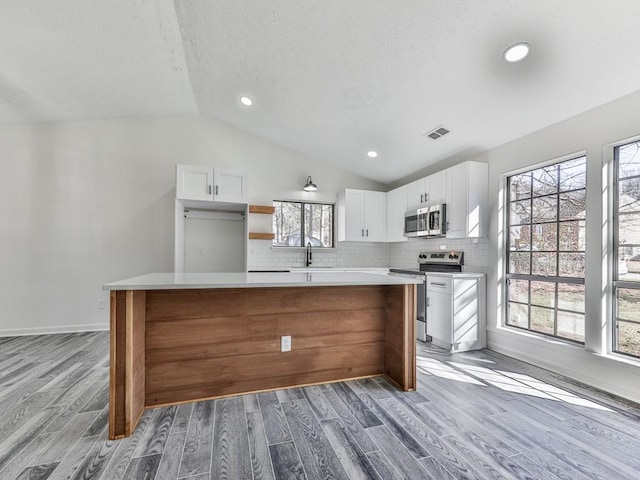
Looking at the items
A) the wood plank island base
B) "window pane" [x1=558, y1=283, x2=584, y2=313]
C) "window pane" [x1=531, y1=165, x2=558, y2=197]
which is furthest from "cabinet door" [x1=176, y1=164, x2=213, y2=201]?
"window pane" [x1=558, y1=283, x2=584, y2=313]

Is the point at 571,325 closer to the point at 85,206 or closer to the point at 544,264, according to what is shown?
the point at 544,264

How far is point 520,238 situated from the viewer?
338 centimetres

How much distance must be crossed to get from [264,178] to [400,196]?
2.20 m

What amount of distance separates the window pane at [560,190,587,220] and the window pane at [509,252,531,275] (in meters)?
0.55

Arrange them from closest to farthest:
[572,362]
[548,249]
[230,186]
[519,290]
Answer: [572,362] → [548,249] → [519,290] → [230,186]

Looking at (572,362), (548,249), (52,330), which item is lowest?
(52,330)

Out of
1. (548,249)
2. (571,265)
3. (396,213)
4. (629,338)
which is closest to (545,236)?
(548,249)

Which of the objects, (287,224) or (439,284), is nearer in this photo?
(439,284)

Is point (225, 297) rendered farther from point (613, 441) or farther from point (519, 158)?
point (519, 158)

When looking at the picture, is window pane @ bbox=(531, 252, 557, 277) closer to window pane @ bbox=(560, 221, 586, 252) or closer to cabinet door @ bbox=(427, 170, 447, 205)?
window pane @ bbox=(560, 221, 586, 252)

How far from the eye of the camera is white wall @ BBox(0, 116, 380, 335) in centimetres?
398

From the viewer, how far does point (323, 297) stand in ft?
8.42

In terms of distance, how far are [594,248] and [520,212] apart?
887 millimetres

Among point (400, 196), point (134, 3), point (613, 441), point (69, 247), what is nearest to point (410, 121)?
point (400, 196)
